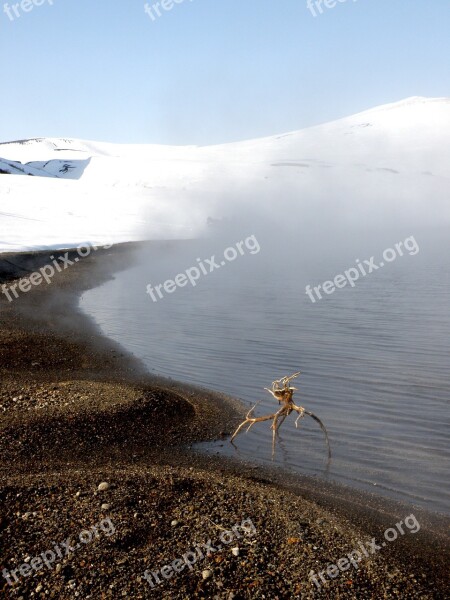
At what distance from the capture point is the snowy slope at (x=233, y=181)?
158 feet

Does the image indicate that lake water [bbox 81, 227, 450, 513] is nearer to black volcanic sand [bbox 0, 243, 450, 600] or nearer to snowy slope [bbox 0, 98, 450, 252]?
black volcanic sand [bbox 0, 243, 450, 600]

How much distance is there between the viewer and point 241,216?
62.1m

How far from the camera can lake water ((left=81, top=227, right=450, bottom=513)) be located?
8688 mm

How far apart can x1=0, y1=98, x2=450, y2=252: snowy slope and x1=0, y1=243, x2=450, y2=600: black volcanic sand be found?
81.5 ft

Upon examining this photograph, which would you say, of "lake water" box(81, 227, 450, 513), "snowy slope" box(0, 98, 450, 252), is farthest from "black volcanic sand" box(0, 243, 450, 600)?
"snowy slope" box(0, 98, 450, 252)

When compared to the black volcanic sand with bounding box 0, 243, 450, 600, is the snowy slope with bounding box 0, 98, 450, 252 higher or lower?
higher

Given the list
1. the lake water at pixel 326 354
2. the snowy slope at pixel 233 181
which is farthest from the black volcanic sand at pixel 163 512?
the snowy slope at pixel 233 181

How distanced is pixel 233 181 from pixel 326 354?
223 feet

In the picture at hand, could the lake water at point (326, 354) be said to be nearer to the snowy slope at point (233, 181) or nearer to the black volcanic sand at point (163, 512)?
the black volcanic sand at point (163, 512)

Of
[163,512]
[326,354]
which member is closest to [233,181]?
[326,354]

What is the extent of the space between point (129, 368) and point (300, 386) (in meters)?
3.99

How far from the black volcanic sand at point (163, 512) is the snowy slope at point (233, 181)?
81.5 ft

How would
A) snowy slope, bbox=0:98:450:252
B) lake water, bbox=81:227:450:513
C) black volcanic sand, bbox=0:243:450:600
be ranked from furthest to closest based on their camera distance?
snowy slope, bbox=0:98:450:252, lake water, bbox=81:227:450:513, black volcanic sand, bbox=0:243:450:600

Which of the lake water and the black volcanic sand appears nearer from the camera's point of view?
the black volcanic sand
